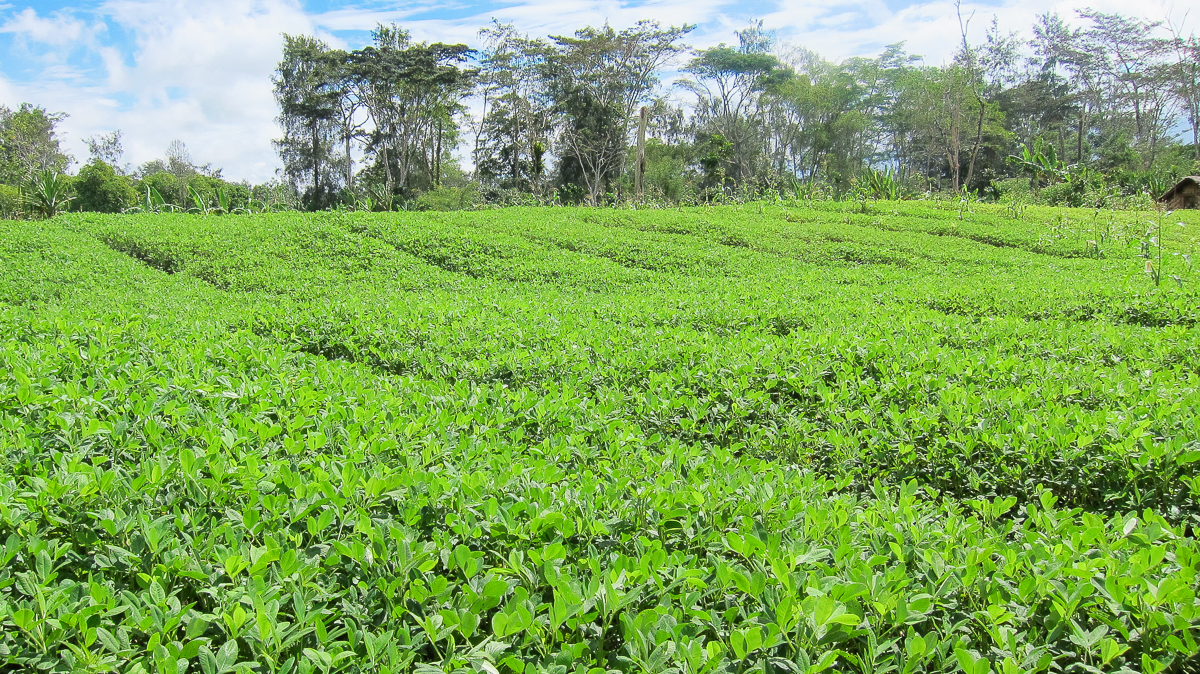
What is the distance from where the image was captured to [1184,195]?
26500mm

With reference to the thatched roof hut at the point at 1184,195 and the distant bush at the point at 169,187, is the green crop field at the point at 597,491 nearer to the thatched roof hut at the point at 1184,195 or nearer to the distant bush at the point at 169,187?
the thatched roof hut at the point at 1184,195

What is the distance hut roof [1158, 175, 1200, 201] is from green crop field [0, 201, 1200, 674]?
85.8 ft

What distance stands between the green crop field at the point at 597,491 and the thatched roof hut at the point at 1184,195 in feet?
86.2

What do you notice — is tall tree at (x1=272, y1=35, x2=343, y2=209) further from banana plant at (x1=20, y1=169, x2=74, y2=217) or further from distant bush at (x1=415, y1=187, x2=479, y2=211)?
banana plant at (x1=20, y1=169, x2=74, y2=217)

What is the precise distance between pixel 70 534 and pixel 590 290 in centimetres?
753

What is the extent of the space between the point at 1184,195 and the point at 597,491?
3435 centimetres

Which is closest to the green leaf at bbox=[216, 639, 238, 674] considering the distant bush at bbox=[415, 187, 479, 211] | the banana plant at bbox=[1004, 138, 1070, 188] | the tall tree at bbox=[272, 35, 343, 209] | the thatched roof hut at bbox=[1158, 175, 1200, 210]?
the banana plant at bbox=[1004, 138, 1070, 188]

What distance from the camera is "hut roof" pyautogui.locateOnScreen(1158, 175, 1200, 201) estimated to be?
25.5 m

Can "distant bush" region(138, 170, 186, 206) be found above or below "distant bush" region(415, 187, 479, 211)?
above

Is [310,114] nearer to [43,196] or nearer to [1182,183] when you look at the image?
[43,196]

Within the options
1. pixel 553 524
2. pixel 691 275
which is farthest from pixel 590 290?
pixel 553 524

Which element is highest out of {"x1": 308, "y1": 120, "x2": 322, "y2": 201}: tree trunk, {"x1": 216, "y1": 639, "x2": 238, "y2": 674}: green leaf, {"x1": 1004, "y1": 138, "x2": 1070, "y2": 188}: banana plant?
{"x1": 308, "y1": 120, "x2": 322, "y2": 201}: tree trunk

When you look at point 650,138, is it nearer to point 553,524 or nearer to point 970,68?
point 970,68

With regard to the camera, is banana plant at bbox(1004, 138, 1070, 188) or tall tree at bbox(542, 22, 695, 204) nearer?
banana plant at bbox(1004, 138, 1070, 188)
